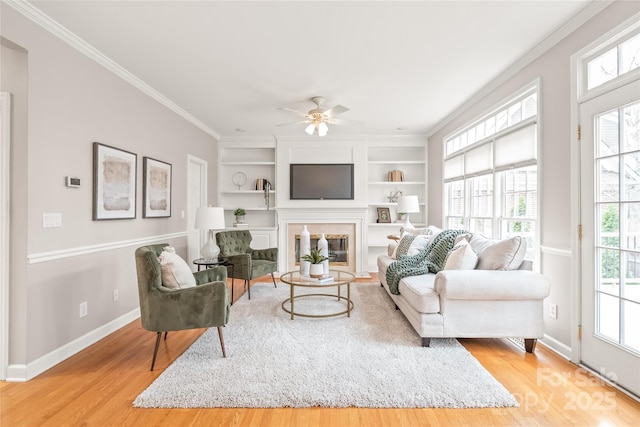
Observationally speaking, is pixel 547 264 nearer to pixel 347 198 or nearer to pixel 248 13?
pixel 248 13

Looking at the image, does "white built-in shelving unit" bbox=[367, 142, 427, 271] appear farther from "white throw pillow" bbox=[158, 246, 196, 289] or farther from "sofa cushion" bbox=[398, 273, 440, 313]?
"white throw pillow" bbox=[158, 246, 196, 289]

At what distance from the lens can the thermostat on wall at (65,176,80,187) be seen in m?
2.60

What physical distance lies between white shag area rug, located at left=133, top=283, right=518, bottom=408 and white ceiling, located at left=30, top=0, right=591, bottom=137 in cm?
254

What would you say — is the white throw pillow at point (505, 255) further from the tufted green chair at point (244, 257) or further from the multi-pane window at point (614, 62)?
the tufted green chair at point (244, 257)

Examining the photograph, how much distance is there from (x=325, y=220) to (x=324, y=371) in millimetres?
3718

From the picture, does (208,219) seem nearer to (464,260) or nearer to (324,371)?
(324,371)

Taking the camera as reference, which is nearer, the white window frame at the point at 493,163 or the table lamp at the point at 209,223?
the white window frame at the point at 493,163

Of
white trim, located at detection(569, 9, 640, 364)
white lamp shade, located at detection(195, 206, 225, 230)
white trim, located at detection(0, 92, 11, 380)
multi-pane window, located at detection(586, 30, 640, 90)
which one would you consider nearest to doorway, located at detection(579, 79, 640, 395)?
white trim, located at detection(569, 9, 640, 364)

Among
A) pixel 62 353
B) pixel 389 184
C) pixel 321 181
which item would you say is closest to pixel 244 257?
pixel 62 353

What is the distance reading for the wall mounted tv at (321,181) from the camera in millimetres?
5895

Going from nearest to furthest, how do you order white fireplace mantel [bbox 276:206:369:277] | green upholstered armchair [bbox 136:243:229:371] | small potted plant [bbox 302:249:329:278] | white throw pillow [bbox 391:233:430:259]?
1. green upholstered armchair [bbox 136:243:229:371]
2. small potted plant [bbox 302:249:329:278]
3. white throw pillow [bbox 391:233:430:259]
4. white fireplace mantel [bbox 276:206:369:277]

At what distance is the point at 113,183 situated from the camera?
3.15 metres

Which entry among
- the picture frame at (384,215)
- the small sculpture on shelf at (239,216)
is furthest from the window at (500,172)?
the small sculpture on shelf at (239,216)

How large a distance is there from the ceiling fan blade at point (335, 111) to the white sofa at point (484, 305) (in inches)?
81.3
